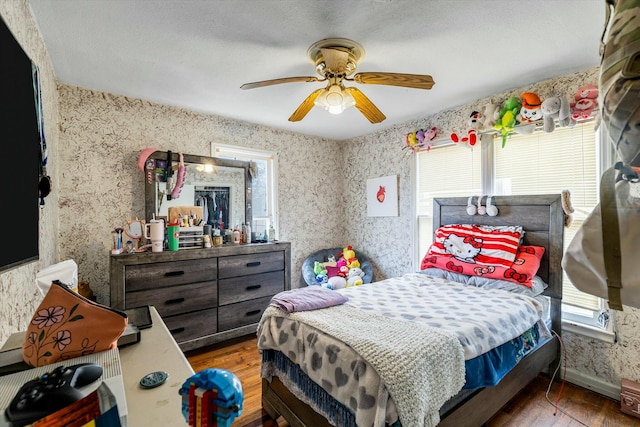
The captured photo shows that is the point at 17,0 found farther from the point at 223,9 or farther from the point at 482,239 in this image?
the point at 482,239

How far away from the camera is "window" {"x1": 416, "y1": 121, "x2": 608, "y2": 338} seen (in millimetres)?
2225

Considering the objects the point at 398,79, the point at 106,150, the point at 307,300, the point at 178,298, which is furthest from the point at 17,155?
the point at 106,150

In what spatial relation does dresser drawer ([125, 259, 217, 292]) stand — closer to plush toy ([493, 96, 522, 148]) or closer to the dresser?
the dresser

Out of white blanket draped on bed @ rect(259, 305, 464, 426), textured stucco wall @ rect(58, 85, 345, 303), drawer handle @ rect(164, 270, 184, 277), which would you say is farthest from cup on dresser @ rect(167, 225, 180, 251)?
white blanket draped on bed @ rect(259, 305, 464, 426)

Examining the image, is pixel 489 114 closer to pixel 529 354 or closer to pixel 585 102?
pixel 585 102

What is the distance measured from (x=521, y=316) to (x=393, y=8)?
1.97 meters

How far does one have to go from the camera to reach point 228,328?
2.80 m

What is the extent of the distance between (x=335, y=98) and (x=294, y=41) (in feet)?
1.39

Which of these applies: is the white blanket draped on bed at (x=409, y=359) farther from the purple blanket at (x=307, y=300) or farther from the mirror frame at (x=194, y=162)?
the mirror frame at (x=194, y=162)

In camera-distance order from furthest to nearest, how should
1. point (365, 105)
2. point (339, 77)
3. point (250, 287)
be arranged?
point (250, 287) → point (365, 105) → point (339, 77)

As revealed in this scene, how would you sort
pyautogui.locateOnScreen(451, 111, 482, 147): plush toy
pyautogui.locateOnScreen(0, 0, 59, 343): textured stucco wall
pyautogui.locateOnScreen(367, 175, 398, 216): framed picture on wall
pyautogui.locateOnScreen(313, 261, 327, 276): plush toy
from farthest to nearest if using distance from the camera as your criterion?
pyautogui.locateOnScreen(313, 261, 327, 276): plush toy → pyautogui.locateOnScreen(367, 175, 398, 216): framed picture on wall → pyautogui.locateOnScreen(451, 111, 482, 147): plush toy → pyautogui.locateOnScreen(0, 0, 59, 343): textured stucco wall

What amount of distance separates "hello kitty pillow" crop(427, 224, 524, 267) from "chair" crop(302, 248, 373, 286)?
3.49ft

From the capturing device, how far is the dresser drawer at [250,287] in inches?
110

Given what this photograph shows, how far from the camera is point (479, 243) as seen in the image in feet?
8.20
